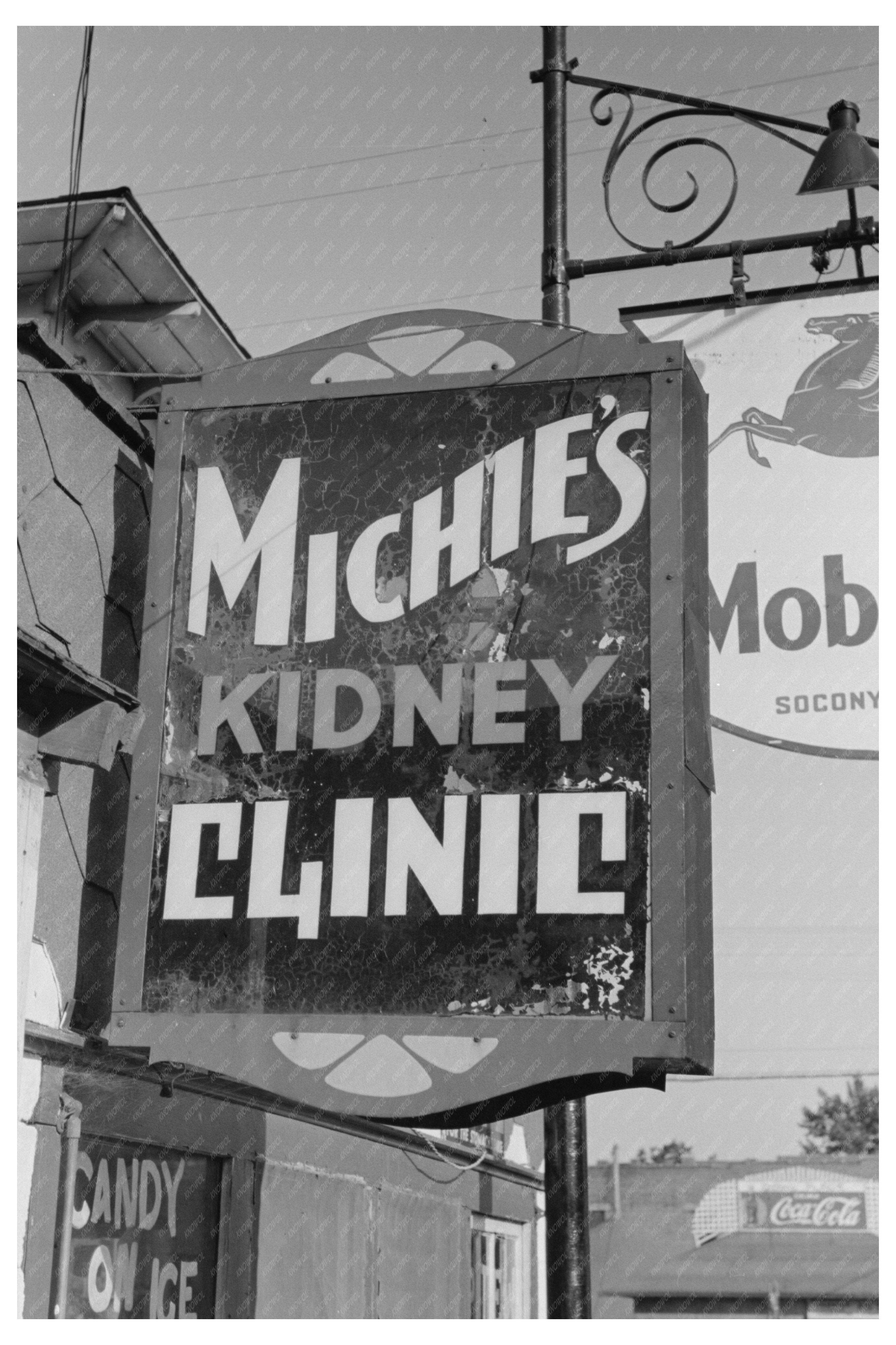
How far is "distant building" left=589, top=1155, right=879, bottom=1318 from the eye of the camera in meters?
33.2

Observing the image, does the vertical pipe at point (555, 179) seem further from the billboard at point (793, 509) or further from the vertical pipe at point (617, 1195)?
the vertical pipe at point (617, 1195)

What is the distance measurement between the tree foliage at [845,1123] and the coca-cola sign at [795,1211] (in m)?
38.3

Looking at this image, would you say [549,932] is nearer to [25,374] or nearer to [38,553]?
[38,553]

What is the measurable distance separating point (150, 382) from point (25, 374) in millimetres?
3478

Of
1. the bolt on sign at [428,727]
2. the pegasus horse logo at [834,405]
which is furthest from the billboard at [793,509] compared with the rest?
the bolt on sign at [428,727]

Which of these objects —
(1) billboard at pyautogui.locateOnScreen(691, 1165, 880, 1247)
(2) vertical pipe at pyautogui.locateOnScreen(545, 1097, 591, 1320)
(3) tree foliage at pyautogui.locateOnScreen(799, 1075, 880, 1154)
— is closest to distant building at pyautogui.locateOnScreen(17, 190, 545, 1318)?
(2) vertical pipe at pyautogui.locateOnScreen(545, 1097, 591, 1320)

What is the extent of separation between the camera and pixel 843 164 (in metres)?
6.74

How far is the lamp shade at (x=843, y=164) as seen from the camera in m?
6.71

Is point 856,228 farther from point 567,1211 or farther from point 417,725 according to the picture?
point 567,1211

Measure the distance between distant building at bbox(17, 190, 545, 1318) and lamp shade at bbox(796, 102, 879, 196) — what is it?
3168 mm

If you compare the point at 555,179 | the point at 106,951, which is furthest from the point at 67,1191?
the point at 555,179

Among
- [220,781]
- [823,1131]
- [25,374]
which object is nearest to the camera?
[220,781]
